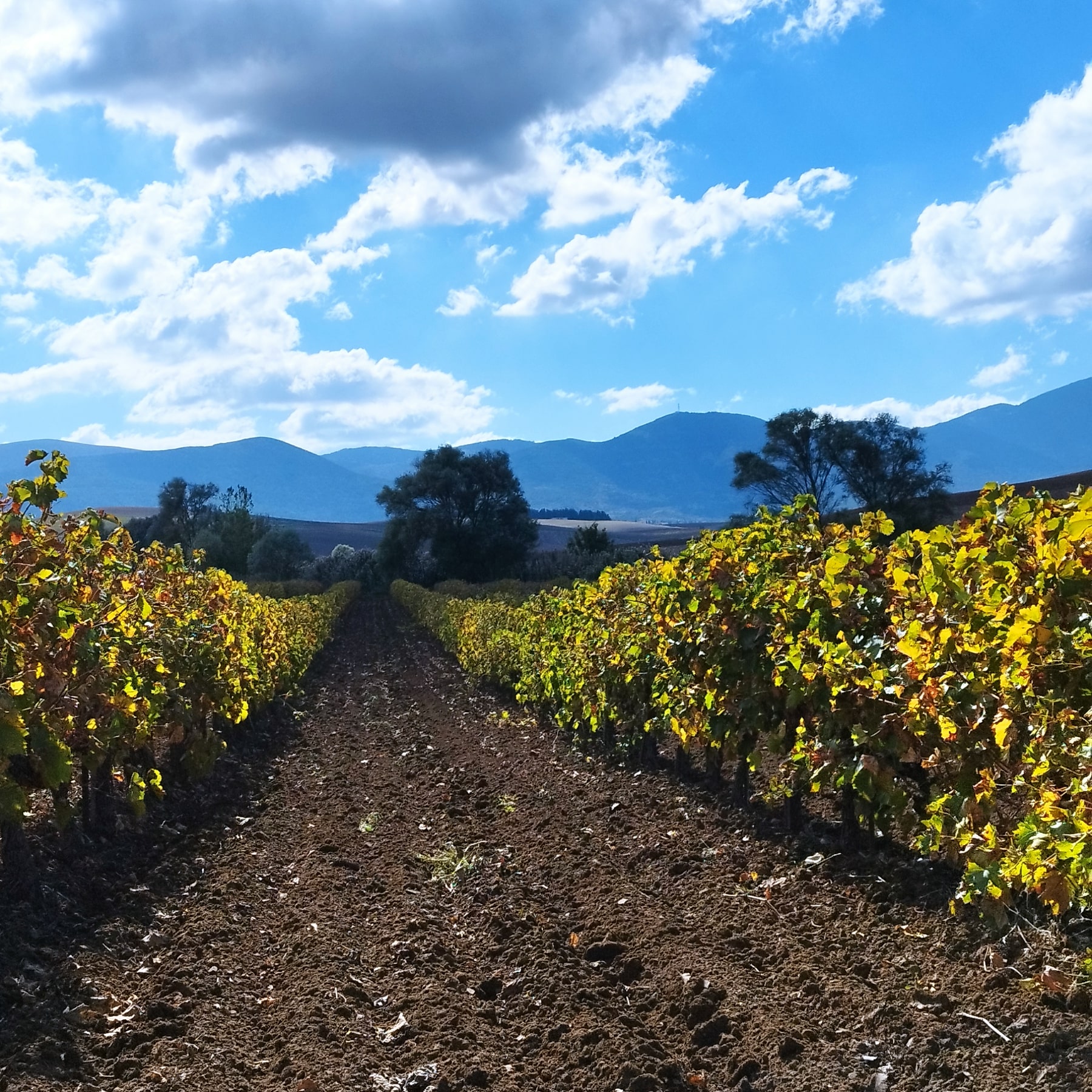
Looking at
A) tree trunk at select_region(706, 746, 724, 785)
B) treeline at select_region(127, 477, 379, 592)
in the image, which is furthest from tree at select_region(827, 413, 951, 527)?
tree trunk at select_region(706, 746, 724, 785)

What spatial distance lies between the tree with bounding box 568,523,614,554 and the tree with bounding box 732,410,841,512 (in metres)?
9.50

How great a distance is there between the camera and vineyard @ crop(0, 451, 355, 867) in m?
5.20

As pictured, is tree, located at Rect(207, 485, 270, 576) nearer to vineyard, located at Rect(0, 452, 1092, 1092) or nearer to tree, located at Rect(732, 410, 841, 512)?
tree, located at Rect(732, 410, 841, 512)

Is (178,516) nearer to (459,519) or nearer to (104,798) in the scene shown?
(459,519)

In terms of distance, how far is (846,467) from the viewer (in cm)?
6200

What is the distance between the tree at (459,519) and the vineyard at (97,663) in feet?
190

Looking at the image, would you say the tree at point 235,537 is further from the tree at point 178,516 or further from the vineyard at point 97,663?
the vineyard at point 97,663

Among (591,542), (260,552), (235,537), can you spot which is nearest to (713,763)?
A: (591,542)

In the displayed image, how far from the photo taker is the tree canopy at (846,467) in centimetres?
5706

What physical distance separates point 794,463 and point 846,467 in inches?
180

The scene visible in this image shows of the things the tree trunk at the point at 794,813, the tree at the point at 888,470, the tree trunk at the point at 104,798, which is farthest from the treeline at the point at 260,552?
the tree trunk at the point at 794,813

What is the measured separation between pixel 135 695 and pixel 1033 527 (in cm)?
531

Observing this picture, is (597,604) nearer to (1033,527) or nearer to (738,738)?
(738,738)

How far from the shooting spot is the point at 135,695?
259 inches
